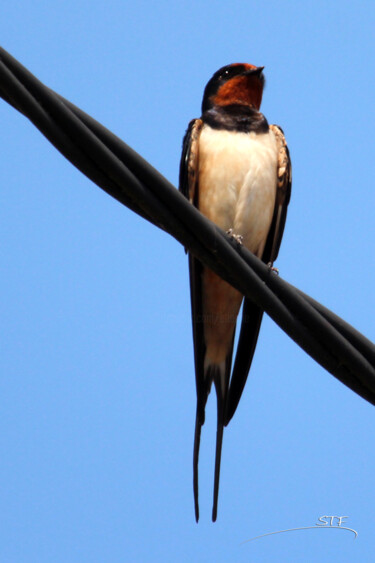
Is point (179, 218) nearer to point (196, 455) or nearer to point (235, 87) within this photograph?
point (196, 455)

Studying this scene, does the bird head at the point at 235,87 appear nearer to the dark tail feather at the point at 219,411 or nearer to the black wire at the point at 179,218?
the dark tail feather at the point at 219,411

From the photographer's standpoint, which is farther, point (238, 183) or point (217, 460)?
point (238, 183)

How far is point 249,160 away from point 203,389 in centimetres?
90

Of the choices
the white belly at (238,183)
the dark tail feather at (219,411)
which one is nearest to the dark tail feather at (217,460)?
the dark tail feather at (219,411)

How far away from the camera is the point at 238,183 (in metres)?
3.34

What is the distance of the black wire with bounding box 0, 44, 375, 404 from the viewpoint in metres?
1.62

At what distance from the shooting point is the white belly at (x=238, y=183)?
3.33m

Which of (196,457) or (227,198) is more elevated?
(227,198)

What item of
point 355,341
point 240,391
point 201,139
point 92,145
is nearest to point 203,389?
point 240,391

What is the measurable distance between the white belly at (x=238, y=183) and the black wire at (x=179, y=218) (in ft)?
4.78

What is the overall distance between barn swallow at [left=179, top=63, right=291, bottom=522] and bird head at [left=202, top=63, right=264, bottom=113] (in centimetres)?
16

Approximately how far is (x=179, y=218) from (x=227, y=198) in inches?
61.8

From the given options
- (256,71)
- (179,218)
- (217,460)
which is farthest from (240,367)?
(256,71)

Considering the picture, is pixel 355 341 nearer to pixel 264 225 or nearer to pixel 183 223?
pixel 183 223
